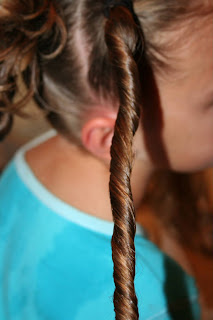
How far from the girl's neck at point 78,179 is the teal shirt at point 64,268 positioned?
2 centimetres

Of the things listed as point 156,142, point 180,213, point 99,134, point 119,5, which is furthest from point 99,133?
point 180,213

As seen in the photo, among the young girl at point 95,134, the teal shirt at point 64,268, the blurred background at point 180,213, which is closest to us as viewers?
the young girl at point 95,134

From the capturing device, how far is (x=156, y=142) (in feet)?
2.29

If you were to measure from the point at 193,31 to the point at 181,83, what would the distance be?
87 mm

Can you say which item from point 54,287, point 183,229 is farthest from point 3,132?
point 183,229

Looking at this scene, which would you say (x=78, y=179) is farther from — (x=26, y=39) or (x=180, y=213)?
(x=180, y=213)

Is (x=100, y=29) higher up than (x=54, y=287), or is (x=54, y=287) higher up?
(x=100, y=29)

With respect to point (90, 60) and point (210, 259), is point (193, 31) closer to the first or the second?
point (90, 60)

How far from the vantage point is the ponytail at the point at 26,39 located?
56cm

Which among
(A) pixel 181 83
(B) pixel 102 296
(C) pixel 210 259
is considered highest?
(A) pixel 181 83

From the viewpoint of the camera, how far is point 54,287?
0.65m

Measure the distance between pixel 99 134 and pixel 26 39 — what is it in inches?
8.3

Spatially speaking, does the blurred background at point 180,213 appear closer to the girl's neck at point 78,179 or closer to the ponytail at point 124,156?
the girl's neck at point 78,179

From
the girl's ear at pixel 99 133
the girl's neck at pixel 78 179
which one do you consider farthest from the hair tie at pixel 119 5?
the girl's neck at pixel 78 179
